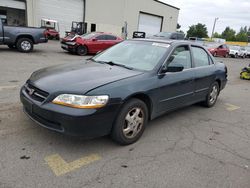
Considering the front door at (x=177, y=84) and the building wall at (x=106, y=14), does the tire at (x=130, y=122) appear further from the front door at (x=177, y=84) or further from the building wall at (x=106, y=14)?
the building wall at (x=106, y=14)

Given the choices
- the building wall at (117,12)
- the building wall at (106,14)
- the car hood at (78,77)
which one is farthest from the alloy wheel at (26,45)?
the building wall at (117,12)

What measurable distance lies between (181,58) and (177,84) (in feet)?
1.94

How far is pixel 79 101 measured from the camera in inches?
107

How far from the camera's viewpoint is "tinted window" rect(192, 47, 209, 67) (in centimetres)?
459

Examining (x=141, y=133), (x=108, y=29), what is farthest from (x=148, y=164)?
(x=108, y=29)

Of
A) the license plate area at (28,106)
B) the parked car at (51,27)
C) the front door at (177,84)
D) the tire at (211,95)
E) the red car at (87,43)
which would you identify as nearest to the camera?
the license plate area at (28,106)

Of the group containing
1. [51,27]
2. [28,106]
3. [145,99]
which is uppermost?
[51,27]

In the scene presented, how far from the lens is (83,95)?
2.72 m

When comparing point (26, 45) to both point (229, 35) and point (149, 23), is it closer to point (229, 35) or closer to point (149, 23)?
point (149, 23)

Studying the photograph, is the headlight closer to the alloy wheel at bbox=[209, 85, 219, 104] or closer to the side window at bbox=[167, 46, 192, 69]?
the side window at bbox=[167, 46, 192, 69]

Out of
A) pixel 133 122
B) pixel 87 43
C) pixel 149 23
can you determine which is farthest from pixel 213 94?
pixel 149 23

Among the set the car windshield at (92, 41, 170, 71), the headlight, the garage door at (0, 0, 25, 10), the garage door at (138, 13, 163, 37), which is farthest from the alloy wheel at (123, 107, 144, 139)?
the garage door at (138, 13, 163, 37)

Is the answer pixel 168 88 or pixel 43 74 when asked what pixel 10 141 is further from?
pixel 168 88

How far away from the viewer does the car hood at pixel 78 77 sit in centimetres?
284
